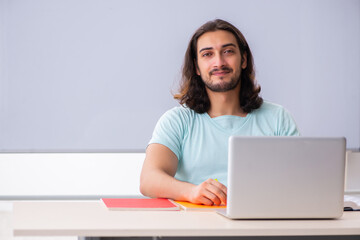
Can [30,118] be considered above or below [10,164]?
above

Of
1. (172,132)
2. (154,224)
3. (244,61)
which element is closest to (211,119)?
(172,132)

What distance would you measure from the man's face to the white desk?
35.3 inches

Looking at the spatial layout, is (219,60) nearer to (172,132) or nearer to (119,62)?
(172,132)

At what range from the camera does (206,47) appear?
2.11m

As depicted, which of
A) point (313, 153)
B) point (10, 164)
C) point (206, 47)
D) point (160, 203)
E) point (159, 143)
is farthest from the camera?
point (10, 164)

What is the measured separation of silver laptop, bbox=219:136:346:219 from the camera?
1156mm

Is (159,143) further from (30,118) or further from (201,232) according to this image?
(30,118)

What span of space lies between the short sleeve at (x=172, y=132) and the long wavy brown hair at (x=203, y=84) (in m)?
0.10

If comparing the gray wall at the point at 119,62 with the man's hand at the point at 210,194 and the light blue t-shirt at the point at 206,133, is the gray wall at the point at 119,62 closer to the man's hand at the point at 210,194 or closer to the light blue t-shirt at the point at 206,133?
the light blue t-shirt at the point at 206,133

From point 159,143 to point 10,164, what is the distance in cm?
173

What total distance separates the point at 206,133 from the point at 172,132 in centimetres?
15

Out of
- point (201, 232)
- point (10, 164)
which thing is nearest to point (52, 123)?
point (10, 164)

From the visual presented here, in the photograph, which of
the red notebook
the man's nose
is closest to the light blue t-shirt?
the man's nose

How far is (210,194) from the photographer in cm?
142
